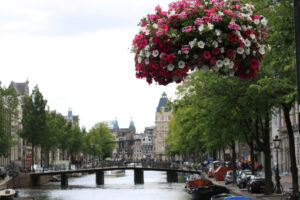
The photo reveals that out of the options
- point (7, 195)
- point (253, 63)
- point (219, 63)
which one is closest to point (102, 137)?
point (7, 195)

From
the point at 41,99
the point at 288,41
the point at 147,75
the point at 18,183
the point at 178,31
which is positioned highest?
the point at 41,99

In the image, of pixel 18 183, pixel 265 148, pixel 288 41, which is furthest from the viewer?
pixel 18 183

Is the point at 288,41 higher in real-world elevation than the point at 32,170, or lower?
higher

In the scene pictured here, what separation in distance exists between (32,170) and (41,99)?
10927 mm

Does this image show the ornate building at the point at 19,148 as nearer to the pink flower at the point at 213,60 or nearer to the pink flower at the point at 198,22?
the pink flower at the point at 213,60

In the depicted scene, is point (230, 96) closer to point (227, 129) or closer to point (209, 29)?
point (227, 129)

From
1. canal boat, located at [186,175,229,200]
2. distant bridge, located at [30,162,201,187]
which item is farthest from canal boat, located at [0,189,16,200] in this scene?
distant bridge, located at [30,162,201,187]

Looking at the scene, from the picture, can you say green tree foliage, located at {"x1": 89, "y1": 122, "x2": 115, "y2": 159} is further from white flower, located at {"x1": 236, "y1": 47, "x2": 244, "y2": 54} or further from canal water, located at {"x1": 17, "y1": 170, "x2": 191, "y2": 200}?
white flower, located at {"x1": 236, "y1": 47, "x2": 244, "y2": 54}

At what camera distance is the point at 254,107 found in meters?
30.4

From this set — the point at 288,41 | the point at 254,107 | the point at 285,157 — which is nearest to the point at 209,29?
the point at 288,41

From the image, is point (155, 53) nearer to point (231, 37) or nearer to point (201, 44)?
point (201, 44)

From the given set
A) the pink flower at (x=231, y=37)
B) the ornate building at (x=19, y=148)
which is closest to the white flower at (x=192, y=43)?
the pink flower at (x=231, y=37)

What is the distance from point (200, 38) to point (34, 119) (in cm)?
7486

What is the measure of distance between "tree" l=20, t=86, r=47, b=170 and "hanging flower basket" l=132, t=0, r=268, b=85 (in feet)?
244
